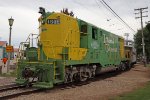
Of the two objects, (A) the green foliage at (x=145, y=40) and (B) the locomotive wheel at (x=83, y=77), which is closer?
(B) the locomotive wheel at (x=83, y=77)

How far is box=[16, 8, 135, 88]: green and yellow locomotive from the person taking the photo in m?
13.6

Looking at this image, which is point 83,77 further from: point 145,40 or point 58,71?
point 145,40

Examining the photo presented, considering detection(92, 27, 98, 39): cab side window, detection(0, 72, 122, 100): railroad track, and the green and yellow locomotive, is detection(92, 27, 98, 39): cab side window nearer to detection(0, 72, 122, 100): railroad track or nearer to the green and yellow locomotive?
the green and yellow locomotive

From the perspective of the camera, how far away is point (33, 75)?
13758 mm

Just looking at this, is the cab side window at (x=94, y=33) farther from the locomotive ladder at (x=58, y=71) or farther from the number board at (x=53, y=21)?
the locomotive ladder at (x=58, y=71)

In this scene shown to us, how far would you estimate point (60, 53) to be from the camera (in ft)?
47.3

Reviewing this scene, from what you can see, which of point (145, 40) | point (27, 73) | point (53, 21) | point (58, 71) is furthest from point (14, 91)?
point (145, 40)

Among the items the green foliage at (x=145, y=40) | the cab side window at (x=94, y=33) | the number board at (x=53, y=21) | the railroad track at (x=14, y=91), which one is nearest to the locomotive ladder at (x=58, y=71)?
the railroad track at (x=14, y=91)

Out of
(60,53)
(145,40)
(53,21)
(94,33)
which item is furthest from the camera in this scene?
(145,40)

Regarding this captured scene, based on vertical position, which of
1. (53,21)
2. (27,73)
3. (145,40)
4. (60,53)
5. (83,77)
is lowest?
(83,77)

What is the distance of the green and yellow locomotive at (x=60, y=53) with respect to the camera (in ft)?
44.7

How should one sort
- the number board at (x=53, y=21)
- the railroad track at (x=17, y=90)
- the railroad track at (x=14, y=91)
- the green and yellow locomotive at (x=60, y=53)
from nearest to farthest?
1. the railroad track at (x=14, y=91)
2. the railroad track at (x=17, y=90)
3. the green and yellow locomotive at (x=60, y=53)
4. the number board at (x=53, y=21)

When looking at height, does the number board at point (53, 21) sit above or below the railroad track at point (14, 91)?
above

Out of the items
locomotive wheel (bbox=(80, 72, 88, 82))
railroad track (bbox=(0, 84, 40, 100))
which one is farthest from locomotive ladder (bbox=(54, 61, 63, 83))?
locomotive wheel (bbox=(80, 72, 88, 82))
